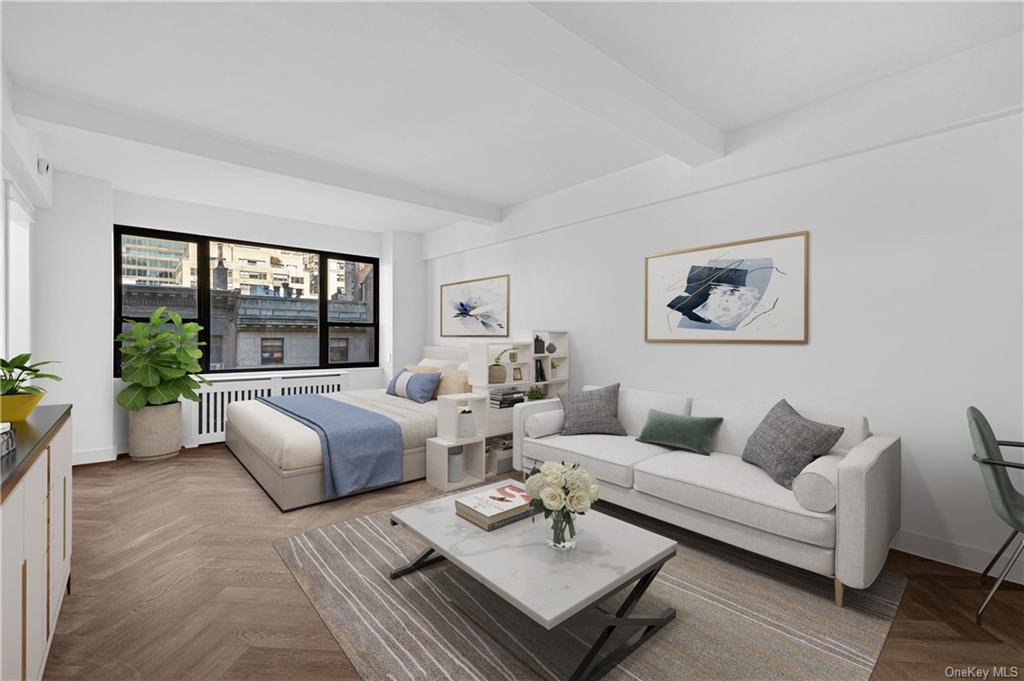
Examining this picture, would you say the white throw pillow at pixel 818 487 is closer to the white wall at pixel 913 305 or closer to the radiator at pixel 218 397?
the white wall at pixel 913 305

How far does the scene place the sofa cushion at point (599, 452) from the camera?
305 cm

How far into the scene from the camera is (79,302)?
433 cm

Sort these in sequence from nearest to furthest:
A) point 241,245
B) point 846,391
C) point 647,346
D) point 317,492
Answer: point 846,391 → point 317,492 → point 647,346 → point 241,245

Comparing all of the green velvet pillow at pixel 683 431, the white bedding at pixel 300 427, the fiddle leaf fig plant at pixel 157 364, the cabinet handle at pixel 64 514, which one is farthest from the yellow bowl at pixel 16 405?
the green velvet pillow at pixel 683 431

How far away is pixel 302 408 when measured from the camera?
4.35 metres

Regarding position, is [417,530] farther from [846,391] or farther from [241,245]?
[241,245]

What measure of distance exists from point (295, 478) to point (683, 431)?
282 centimetres

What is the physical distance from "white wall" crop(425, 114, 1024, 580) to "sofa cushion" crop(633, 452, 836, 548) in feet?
2.71

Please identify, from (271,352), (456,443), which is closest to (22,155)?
(271,352)

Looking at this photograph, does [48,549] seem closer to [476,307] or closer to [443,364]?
[443,364]

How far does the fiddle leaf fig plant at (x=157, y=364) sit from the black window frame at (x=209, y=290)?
0.54 meters

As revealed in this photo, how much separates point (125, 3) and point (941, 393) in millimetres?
4605

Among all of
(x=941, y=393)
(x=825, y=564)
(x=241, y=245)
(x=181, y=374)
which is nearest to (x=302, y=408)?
(x=181, y=374)

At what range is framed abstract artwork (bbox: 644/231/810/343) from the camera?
3137 millimetres
